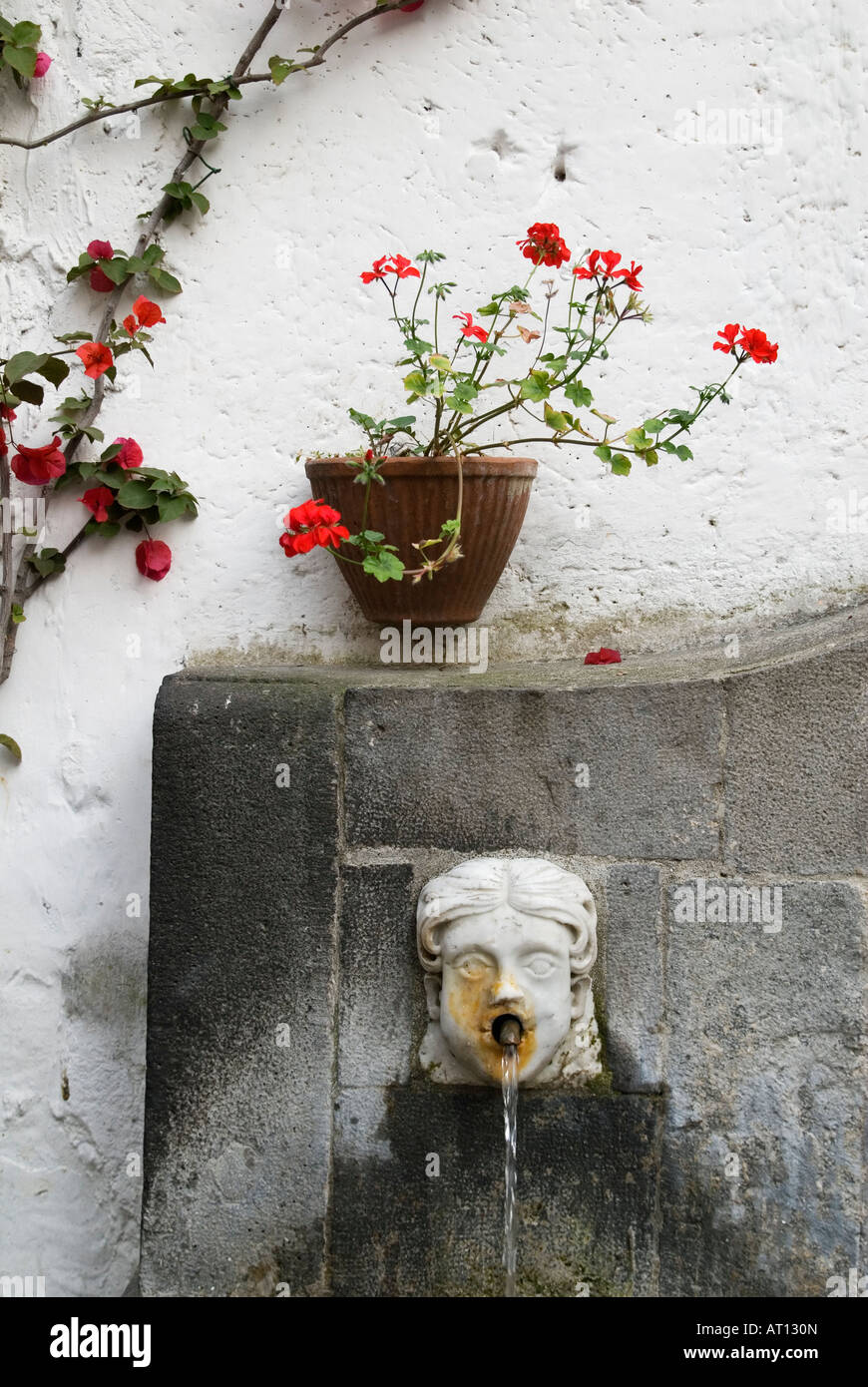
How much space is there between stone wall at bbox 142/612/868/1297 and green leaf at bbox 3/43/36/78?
136cm

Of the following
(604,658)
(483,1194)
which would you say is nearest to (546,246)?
(604,658)

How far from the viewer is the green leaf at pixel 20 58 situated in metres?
2.58

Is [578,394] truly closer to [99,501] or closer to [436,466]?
[436,466]

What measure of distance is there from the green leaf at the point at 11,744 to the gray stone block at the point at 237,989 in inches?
20.2

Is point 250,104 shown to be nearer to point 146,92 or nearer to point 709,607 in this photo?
point 146,92

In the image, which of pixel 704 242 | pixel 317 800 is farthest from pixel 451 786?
pixel 704 242

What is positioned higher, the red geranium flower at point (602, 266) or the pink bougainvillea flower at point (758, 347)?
the red geranium flower at point (602, 266)

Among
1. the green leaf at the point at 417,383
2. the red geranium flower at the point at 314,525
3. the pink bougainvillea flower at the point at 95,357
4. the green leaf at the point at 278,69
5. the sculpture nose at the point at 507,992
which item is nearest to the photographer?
the sculpture nose at the point at 507,992

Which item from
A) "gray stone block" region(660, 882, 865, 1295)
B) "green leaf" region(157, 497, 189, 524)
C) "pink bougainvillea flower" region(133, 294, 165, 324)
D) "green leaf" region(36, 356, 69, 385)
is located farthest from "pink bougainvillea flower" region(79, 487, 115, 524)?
"gray stone block" region(660, 882, 865, 1295)

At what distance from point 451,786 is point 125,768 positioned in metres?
0.75

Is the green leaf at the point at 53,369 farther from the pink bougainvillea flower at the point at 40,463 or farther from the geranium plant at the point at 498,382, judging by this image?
the geranium plant at the point at 498,382

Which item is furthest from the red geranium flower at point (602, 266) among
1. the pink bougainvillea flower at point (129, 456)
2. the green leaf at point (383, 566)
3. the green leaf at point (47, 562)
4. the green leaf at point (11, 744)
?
the green leaf at point (11, 744)

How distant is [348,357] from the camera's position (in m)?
2.66

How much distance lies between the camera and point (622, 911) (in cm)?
229
